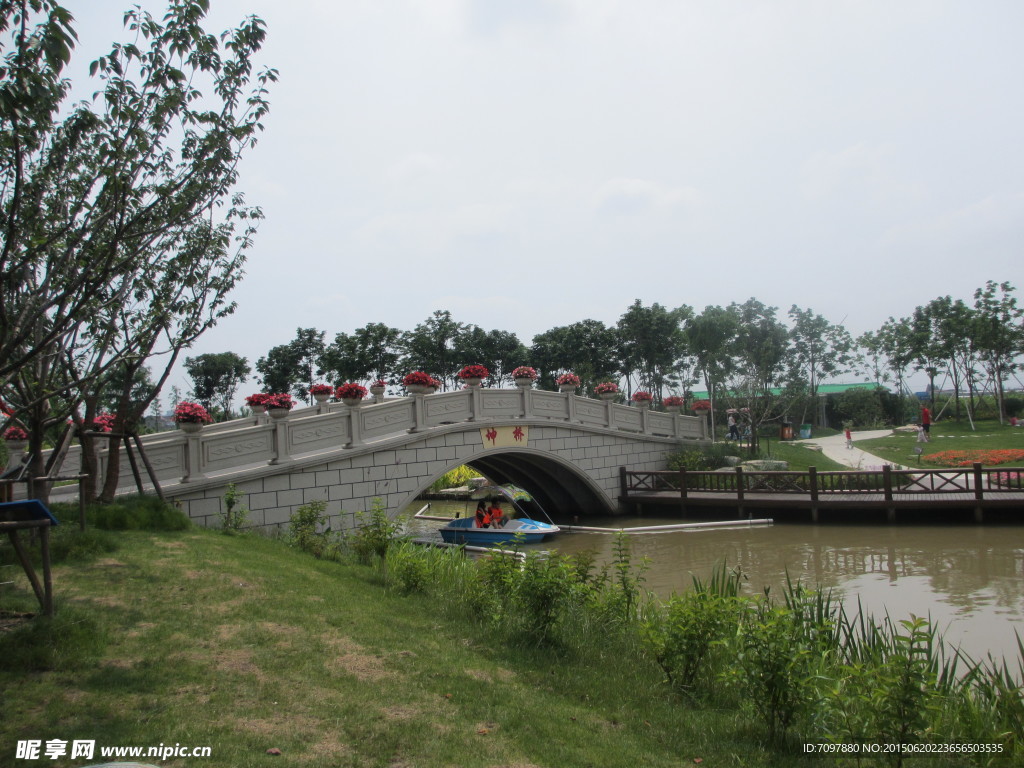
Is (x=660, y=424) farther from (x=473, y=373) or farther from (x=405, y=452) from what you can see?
(x=405, y=452)

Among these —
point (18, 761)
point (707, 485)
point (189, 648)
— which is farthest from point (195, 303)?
point (707, 485)

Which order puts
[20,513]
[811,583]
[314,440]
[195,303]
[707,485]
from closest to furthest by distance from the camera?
[20,513] < [195,303] < [811,583] < [314,440] < [707,485]

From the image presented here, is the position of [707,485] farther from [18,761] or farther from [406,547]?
[18,761]

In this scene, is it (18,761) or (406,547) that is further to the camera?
(406,547)

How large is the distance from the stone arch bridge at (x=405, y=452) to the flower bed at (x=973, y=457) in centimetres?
723

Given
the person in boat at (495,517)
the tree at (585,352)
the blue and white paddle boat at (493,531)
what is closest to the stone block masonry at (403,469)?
the person in boat at (495,517)

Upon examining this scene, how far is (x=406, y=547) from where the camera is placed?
29.6ft

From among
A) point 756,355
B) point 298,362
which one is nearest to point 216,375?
point 298,362

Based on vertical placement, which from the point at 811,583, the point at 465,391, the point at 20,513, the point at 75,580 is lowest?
the point at 811,583

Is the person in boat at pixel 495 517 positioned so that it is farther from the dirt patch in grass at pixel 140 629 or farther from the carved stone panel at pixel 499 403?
the dirt patch in grass at pixel 140 629

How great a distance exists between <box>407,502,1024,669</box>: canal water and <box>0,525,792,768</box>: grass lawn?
98.2 inches

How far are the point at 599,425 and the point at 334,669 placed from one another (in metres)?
15.3

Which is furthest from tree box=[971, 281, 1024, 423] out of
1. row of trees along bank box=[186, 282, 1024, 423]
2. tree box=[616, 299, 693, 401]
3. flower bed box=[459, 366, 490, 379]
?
flower bed box=[459, 366, 490, 379]

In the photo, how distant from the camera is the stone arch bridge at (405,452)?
Result: 1151 centimetres
